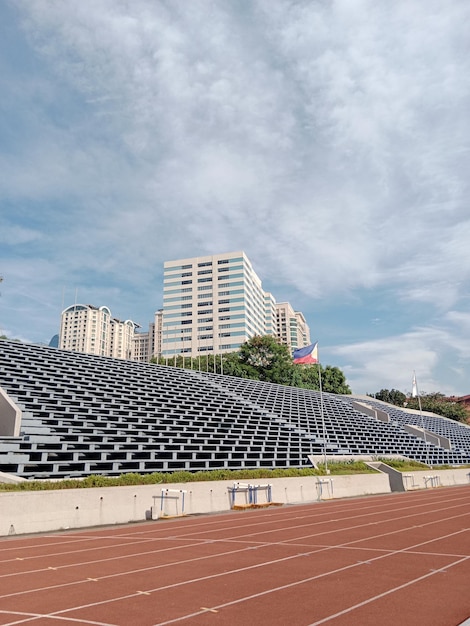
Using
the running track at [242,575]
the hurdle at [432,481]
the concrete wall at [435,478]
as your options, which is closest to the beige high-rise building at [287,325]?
the concrete wall at [435,478]

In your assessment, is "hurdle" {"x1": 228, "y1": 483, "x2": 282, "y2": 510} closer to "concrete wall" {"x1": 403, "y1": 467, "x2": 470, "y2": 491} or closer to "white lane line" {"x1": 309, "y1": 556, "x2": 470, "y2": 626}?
"white lane line" {"x1": 309, "y1": 556, "x2": 470, "y2": 626}

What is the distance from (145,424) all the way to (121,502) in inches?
256

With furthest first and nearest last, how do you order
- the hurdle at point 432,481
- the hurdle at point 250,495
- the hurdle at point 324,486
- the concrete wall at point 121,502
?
the hurdle at point 432,481 → the hurdle at point 324,486 → the hurdle at point 250,495 → the concrete wall at point 121,502

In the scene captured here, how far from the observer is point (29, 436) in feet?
57.1

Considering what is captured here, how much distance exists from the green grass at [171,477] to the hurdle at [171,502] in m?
0.49

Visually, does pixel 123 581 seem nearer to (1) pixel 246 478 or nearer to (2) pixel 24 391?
(1) pixel 246 478

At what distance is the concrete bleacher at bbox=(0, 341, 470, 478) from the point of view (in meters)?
18.0

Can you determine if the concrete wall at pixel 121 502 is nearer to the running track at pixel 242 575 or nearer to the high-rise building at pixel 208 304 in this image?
the running track at pixel 242 575

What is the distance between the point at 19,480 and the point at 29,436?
3.00 meters

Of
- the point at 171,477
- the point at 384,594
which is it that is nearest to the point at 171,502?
the point at 171,477

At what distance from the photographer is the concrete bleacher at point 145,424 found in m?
18.0

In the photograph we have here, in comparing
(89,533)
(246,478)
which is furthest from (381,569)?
(246,478)

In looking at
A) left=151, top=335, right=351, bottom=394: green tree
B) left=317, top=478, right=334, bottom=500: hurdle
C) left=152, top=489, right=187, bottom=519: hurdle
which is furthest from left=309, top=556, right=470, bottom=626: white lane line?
left=151, top=335, right=351, bottom=394: green tree

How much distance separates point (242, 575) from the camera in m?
8.43
